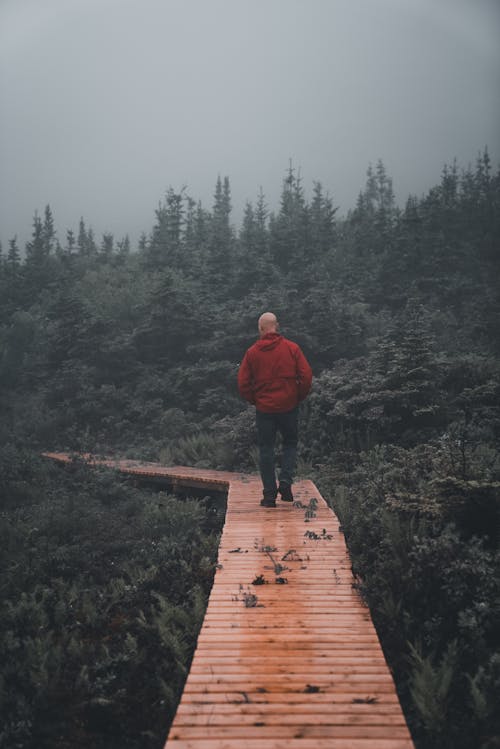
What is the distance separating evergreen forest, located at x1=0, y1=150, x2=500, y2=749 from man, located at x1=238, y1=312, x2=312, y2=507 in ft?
4.67

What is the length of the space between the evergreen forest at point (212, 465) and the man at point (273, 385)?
4.67 ft

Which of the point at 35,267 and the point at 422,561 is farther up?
the point at 35,267

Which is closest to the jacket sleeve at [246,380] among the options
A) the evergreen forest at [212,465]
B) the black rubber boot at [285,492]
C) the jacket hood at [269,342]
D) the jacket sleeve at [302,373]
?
the jacket hood at [269,342]

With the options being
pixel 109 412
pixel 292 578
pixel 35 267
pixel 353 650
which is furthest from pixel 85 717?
pixel 35 267

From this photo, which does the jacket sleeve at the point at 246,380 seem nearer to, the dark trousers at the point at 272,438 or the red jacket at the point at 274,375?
the red jacket at the point at 274,375

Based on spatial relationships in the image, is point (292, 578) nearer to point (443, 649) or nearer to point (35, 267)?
point (443, 649)

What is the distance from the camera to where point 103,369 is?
64.6ft

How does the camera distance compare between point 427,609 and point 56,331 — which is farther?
point 56,331

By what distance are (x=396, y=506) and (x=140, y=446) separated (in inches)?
431

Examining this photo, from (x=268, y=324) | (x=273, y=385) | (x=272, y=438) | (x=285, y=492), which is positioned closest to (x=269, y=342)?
(x=268, y=324)

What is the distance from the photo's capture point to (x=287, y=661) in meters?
3.43

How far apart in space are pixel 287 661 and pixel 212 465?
9.28m

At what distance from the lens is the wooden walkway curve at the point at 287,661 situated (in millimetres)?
2705

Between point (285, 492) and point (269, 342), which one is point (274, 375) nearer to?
point (269, 342)
